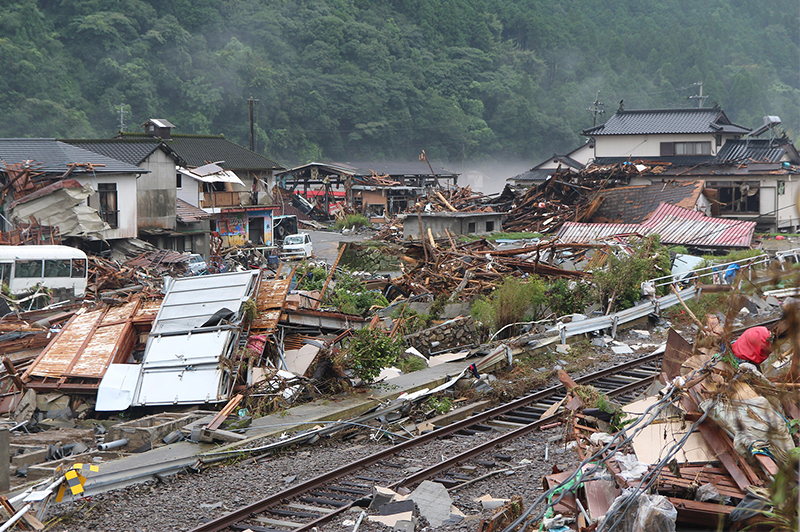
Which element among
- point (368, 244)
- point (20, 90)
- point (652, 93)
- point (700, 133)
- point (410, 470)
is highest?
point (652, 93)

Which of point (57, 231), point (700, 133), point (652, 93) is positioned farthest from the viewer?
point (652, 93)

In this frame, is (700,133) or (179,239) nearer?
(179,239)

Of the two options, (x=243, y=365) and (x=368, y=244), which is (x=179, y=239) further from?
(x=243, y=365)

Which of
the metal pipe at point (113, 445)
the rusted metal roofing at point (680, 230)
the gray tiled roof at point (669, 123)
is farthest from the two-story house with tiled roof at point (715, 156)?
the metal pipe at point (113, 445)

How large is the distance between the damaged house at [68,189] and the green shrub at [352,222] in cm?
1977

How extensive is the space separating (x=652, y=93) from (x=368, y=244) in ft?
253

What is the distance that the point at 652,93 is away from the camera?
98.3 metres

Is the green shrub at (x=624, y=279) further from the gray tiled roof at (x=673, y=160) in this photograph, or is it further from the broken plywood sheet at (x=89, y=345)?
the gray tiled roof at (x=673, y=160)

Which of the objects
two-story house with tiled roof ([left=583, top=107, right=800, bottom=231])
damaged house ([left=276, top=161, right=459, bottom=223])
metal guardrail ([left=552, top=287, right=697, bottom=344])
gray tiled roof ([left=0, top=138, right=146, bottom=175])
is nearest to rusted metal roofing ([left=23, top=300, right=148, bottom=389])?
metal guardrail ([left=552, top=287, right=697, bottom=344])

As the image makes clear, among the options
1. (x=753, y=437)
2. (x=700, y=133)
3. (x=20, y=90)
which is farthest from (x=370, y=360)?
(x=20, y=90)

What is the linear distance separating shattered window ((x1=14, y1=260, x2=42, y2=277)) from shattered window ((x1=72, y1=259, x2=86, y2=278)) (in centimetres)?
107

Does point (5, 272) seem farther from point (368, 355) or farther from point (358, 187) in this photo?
point (358, 187)

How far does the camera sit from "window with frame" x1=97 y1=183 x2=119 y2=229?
2958cm

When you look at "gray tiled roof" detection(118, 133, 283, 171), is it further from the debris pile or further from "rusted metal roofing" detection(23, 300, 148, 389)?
the debris pile
